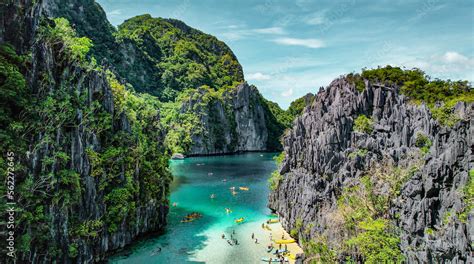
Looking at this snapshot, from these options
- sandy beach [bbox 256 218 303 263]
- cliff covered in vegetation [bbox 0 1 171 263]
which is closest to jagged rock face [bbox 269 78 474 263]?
sandy beach [bbox 256 218 303 263]

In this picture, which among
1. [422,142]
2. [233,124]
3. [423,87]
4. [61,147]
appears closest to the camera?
[61,147]

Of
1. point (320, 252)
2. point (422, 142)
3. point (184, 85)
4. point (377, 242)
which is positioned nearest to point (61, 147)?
point (320, 252)

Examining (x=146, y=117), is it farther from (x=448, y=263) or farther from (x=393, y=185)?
(x=448, y=263)

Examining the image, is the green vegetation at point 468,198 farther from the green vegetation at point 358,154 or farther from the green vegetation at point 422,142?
the green vegetation at point 358,154

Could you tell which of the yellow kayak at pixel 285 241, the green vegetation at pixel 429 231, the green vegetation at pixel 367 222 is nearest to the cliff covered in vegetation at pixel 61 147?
the yellow kayak at pixel 285 241

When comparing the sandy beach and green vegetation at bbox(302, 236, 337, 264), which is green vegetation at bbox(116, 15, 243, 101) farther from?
green vegetation at bbox(302, 236, 337, 264)

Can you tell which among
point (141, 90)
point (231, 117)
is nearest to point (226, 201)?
point (231, 117)

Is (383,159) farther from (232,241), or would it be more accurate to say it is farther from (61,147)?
(61,147)
